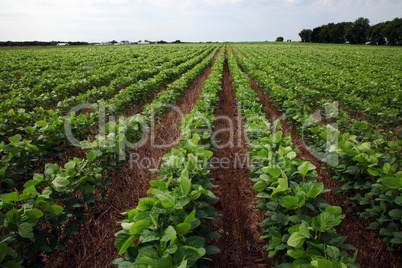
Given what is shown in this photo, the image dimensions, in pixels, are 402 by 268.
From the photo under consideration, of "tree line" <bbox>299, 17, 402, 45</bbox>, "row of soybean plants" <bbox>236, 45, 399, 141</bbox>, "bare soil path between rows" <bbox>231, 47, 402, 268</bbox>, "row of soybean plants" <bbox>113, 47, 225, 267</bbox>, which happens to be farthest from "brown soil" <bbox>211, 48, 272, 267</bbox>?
"tree line" <bbox>299, 17, 402, 45</bbox>

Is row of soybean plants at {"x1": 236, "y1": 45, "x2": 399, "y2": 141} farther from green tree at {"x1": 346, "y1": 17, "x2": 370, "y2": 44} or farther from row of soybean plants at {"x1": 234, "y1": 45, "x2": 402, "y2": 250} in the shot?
green tree at {"x1": 346, "y1": 17, "x2": 370, "y2": 44}

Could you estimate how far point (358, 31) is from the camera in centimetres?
6003

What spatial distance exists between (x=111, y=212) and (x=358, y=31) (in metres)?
79.9

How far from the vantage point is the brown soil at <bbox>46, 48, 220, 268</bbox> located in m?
2.23

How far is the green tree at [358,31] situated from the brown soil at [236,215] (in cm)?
7600

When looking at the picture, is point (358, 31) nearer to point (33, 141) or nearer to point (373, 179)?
point (373, 179)

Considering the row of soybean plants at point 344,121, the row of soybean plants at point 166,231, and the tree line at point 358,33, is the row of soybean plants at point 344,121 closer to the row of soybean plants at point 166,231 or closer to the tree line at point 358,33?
the row of soybean plants at point 166,231

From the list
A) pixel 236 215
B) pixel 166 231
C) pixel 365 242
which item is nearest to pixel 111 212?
pixel 236 215

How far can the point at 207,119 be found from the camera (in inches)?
138

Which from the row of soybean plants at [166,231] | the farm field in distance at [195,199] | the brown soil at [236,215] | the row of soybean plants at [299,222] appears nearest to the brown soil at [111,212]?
the farm field in distance at [195,199]

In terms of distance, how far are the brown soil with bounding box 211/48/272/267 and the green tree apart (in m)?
76.0

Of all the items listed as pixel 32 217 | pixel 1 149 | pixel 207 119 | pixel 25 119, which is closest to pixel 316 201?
pixel 207 119

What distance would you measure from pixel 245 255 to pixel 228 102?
19.9ft

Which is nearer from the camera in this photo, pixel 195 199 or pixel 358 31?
pixel 195 199
